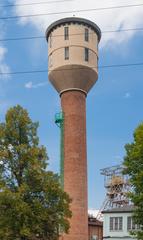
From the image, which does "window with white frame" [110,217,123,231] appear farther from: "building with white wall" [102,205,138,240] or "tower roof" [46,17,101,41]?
"tower roof" [46,17,101,41]

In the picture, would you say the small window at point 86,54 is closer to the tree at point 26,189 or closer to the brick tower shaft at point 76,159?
the brick tower shaft at point 76,159

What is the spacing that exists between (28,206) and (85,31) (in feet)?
120

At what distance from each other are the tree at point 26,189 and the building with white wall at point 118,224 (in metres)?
18.5

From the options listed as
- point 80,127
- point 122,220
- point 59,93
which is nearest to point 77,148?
point 80,127

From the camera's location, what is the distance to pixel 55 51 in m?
59.9

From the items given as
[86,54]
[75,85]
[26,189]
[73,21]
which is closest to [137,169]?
[26,189]

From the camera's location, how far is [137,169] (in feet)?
93.7

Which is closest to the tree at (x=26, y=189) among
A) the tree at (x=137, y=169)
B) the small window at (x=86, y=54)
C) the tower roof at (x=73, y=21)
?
the tree at (x=137, y=169)

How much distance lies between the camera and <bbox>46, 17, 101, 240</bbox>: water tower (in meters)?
54.4

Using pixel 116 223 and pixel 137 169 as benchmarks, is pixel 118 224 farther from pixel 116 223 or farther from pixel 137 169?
pixel 137 169

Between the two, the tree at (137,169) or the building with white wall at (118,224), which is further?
the building with white wall at (118,224)

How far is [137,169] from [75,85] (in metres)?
29.9

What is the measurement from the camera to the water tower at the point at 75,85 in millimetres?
54375

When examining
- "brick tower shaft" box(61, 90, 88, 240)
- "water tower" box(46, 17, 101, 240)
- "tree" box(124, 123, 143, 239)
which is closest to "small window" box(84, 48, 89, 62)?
"water tower" box(46, 17, 101, 240)
